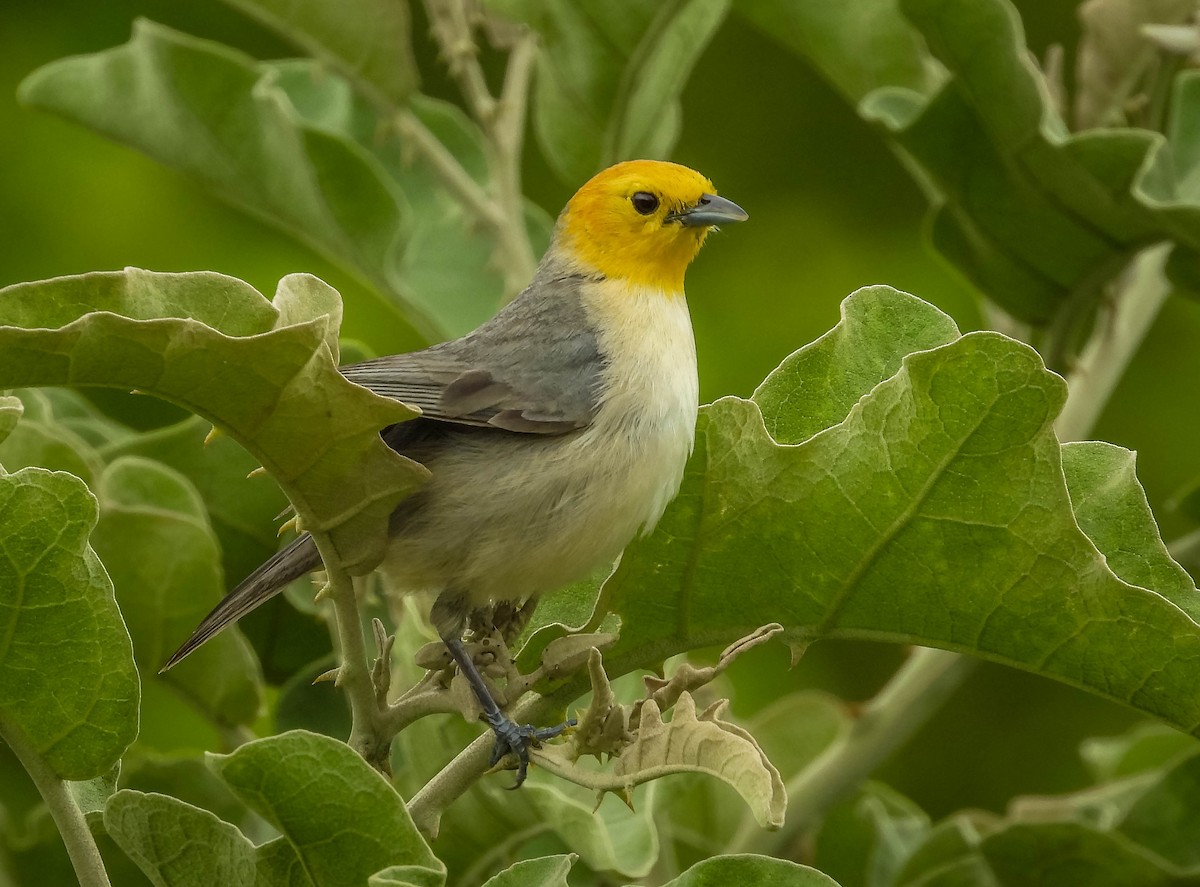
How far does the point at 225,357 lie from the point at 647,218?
1.81 m

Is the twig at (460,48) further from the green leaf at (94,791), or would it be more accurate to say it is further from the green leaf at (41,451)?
the green leaf at (94,791)

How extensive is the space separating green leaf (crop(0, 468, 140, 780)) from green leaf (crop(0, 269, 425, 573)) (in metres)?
0.20

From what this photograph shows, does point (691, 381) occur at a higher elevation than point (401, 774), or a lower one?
higher

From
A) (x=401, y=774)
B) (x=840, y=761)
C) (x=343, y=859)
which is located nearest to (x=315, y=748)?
(x=343, y=859)

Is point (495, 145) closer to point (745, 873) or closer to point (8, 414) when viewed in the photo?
point (8, 414)

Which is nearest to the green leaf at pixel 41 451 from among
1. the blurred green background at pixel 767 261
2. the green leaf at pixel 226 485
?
the green leaf at pixel 226 485

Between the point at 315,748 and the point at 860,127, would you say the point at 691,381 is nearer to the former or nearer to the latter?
the point at 315,748

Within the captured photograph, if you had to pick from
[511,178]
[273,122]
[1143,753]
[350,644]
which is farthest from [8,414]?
[1143,753]

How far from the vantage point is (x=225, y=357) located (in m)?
1.52

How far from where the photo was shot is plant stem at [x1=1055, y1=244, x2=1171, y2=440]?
3.08 metres

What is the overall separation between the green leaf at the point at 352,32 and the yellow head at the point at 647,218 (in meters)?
0.49

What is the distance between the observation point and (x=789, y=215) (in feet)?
20.3

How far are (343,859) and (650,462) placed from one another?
0.86 metres

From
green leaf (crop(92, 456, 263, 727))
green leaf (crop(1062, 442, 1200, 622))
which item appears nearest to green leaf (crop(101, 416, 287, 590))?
green leaf (crop(92, 456, 263, 727))
